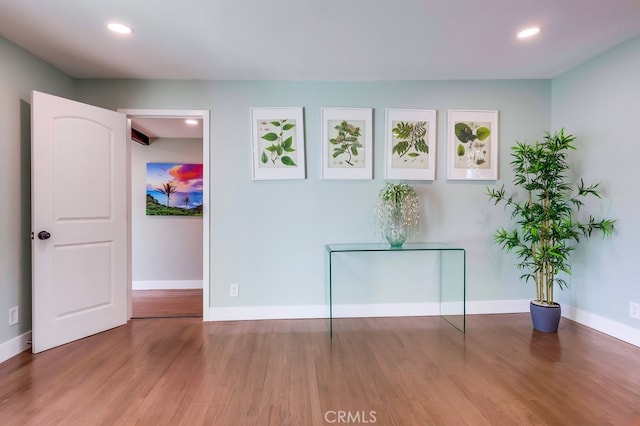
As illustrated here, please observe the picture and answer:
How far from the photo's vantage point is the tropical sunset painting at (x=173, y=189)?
4359 mm

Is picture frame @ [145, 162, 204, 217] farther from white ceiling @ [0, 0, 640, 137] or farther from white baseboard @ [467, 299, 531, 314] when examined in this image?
white baseboard @ [467, 299, 531, 314]

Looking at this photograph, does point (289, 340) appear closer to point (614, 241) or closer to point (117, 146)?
point (117, 146)

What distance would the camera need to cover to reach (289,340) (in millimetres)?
2580

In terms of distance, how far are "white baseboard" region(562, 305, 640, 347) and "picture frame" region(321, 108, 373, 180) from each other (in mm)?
2370

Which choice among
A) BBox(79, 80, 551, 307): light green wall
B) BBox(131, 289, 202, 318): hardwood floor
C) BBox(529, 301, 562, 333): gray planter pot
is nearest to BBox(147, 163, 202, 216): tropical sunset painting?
BBox(131, 289, 202, 318): hardwood floor

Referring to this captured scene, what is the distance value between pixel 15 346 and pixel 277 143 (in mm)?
2630

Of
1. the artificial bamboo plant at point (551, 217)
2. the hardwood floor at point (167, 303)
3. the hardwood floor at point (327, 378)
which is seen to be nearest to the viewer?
the hardwood floor at point (327, 378)

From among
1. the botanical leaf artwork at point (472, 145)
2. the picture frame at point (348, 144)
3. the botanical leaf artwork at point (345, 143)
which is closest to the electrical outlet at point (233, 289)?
the picture frame at point (348, 144)

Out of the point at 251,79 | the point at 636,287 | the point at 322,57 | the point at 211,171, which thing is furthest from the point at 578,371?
the point at 251,79

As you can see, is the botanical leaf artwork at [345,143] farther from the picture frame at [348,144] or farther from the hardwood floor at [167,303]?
the hardwood floor at [167,303]

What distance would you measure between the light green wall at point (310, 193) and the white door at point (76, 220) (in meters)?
0.55

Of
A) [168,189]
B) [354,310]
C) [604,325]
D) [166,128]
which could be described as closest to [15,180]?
[166,128]

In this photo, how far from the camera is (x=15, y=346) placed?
7.68ft

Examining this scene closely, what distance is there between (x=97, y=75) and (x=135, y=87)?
1.08 feet
